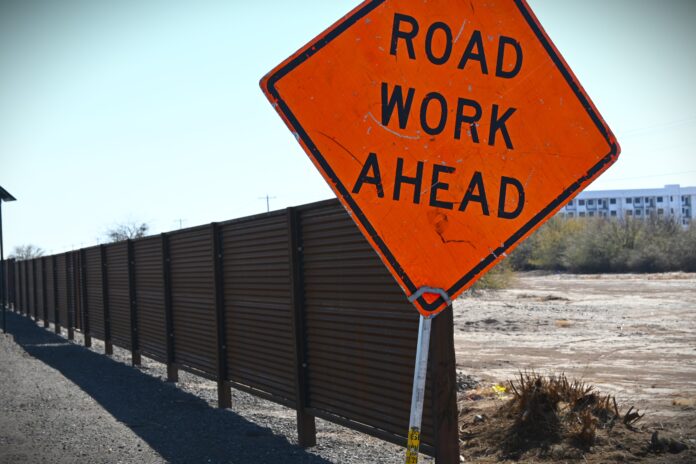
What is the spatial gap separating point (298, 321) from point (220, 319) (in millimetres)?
2394

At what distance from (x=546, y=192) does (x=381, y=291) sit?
271 centimetres

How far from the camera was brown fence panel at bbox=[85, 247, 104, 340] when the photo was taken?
16.1 meters

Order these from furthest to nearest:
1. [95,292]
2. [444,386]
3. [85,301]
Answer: [85,301] → [95,292] → [444,386]

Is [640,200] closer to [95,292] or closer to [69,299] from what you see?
[69,299]

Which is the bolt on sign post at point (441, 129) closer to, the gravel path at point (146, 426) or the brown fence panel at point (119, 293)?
the gravel path at point (146, 426)

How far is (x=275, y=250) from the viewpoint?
24.0 feet

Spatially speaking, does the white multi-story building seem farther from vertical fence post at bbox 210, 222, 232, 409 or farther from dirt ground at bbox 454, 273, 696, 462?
vertical fence post at bbox 210, 222, 232, 409

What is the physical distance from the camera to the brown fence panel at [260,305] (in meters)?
7.14

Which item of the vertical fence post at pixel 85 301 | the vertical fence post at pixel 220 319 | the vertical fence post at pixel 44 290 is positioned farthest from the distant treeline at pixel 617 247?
the vertical fence post at pixel 220 319

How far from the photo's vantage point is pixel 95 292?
1673 cm

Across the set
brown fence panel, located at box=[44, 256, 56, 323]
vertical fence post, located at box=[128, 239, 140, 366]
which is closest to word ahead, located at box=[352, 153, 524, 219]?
vertical fence post, located at box=[128, 239, 140, 366]

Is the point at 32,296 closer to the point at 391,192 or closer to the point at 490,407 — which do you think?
the point at 490,407

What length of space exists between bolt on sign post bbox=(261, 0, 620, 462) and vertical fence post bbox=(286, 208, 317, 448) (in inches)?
159

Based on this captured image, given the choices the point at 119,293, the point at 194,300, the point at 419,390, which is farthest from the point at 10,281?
the point at 419,390
